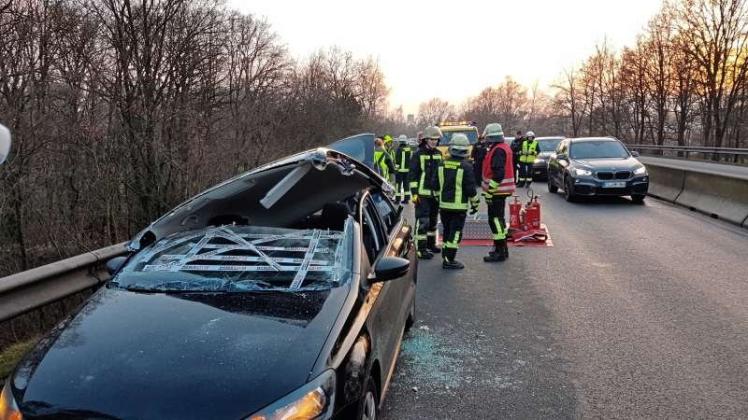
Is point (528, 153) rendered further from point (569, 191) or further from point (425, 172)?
point (425, 172)

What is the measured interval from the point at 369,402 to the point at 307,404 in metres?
0.76

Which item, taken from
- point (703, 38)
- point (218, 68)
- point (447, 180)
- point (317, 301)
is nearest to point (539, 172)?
point (218, 68)

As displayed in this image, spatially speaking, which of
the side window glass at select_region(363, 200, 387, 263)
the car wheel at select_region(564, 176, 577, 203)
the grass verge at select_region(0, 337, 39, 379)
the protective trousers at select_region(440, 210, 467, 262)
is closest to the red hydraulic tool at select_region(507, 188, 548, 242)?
A: the protective trousers at select_region(440, 210, 467, 262)

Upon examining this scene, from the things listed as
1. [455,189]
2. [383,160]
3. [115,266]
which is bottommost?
[115,266]

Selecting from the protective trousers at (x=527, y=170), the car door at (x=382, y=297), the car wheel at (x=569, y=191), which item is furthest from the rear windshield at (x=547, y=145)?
the car door at (x=382, y=297)

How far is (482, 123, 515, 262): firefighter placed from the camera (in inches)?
307

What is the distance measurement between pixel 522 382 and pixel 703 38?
45.5m

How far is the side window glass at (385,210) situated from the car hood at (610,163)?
1002 centimetres

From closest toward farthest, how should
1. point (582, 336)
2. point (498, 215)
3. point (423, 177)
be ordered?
point (582, 336) → point (498, 215) → point (423, 177)

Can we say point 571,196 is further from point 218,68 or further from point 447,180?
point 218,68

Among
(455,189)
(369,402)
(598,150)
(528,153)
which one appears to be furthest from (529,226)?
(528,153)

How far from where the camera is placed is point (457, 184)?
7363 mm

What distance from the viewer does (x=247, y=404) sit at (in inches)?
84.2

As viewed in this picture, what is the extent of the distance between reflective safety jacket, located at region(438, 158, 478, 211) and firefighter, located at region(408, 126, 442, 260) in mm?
695
